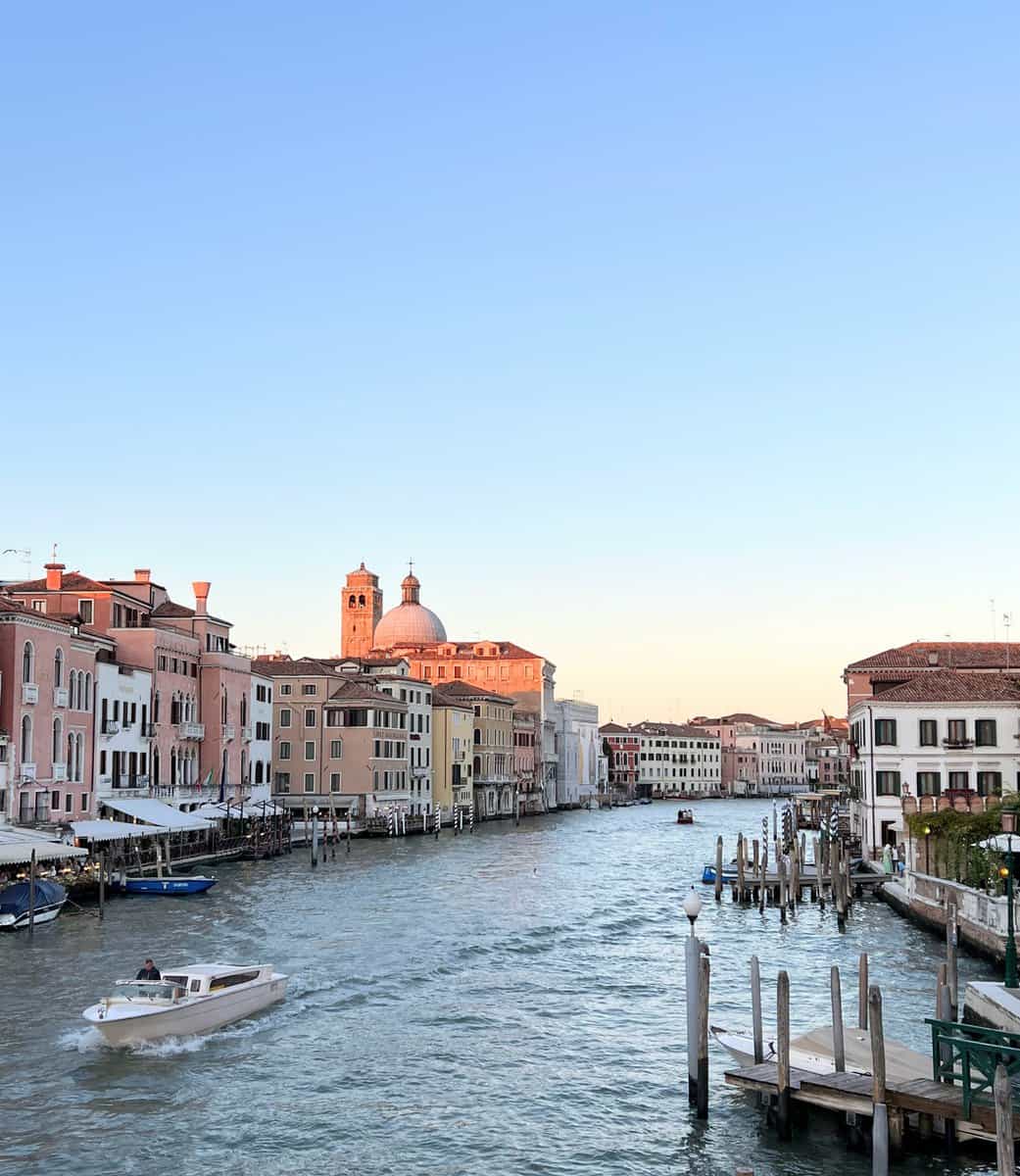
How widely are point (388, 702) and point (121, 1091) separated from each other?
54.7m

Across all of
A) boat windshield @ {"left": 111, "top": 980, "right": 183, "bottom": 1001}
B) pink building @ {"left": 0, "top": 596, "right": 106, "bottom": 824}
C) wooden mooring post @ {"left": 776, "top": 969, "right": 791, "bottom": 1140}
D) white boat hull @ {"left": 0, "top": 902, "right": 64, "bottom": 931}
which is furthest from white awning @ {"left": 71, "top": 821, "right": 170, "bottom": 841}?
wooden mooring post @ {"left": 776, "top": 969, "right": 791, "bottom": 1140}

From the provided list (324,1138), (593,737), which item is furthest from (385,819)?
(593,737)

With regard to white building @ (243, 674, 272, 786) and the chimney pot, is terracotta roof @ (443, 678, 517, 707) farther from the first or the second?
the chimney pot

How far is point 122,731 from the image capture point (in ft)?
156

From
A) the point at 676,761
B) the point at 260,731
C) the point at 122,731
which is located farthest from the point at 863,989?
the point at 676,761

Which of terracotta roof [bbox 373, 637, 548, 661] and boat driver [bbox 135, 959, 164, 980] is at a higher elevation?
terracotta roof [bbox 373, 637, 548, 661]

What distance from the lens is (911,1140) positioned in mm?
14367

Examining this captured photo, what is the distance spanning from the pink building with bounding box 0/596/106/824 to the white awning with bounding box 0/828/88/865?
4.92 meters

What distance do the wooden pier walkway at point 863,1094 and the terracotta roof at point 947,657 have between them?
40.5 metres

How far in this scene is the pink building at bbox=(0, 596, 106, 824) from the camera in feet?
127

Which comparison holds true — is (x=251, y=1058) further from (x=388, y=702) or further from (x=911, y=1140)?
(x=388, y=702)

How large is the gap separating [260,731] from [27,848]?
32.6 metres

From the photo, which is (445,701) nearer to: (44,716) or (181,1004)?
(44,716)

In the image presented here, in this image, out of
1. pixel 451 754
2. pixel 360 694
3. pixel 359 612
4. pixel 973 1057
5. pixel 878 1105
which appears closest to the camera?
pixel 878 1105
